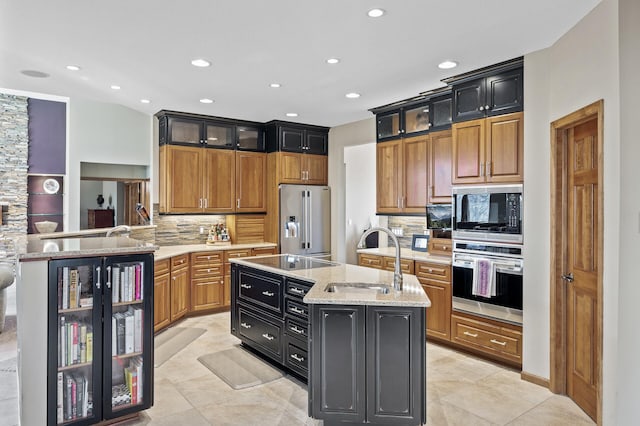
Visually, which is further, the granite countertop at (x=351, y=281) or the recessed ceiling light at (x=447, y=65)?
the recessed ceiling light at (x=447, y=65)

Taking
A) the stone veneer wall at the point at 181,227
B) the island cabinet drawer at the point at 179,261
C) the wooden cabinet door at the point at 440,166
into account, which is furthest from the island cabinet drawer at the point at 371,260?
the stone veneer wall at the point at 181,227

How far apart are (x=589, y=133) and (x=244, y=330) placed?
348 centimetres

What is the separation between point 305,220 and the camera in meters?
6.43

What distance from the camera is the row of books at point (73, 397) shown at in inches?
98.1

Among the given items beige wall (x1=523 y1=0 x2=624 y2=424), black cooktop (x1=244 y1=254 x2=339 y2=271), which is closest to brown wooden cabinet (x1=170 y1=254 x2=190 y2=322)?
black cooktop (x1=244 y1=254 x2=339 y2=271)

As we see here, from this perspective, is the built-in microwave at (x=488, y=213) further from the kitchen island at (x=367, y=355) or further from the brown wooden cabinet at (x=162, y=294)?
the brown wooden cabinet at (x=162, y=294)

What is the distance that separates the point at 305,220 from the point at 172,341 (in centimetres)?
270

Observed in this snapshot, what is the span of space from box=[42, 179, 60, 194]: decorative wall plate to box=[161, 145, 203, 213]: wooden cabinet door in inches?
102

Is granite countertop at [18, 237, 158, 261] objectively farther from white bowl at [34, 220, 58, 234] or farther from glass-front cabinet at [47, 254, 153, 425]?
white bowl at [34, 220, 58, 234]

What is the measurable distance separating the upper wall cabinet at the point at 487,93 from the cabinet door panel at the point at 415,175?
80 cm

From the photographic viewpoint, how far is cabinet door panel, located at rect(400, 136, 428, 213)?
15.9 feet

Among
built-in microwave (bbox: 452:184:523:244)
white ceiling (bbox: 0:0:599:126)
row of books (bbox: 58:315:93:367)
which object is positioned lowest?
row of books (bbox: 58:315:93:367)

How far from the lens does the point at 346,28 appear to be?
9.76 ft

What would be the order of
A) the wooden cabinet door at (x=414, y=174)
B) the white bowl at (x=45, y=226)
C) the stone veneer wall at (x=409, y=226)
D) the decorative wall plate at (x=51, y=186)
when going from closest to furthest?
the wooden cabinet door at (x=414, y=174) → the stone veneer wall at (x=409, y=226) → the white bowl at (x=45, y=226) → the decorative wall plate at (x=51, y=186)
